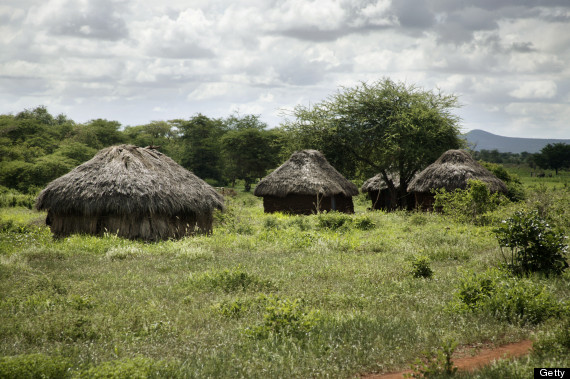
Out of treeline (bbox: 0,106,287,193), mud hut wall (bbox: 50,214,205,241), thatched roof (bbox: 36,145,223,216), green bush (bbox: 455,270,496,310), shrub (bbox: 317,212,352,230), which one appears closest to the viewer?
green bush (bbox: 455,270,496,310)

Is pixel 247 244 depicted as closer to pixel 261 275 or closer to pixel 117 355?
pixel 261 275

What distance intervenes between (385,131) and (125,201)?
17.6 meters

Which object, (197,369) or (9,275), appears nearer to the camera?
(197,369)

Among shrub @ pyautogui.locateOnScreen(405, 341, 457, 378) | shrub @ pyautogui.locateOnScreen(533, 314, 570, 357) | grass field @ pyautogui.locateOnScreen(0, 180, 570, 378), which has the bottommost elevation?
grass field @ pyautogui.locateOnScreen(0, 180, 570, 378)

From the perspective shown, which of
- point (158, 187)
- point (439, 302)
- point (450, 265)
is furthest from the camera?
point (158, 187)

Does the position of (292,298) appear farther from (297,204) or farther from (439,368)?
(297,204)

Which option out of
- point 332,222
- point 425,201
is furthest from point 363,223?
point 425,201

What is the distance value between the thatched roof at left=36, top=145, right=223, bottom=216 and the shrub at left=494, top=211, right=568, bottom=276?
1052cm

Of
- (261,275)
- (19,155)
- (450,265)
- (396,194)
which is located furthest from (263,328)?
(19,155)

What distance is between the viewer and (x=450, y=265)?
10.3m

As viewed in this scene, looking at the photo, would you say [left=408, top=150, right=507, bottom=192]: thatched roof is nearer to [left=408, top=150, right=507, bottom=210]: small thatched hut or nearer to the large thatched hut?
[left=408, top=150, right=507, bottom=210]: small thatched hut

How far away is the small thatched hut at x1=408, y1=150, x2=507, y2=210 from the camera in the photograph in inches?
945

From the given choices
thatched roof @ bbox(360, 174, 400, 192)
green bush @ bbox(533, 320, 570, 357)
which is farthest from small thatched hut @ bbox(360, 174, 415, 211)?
green bush @ bbox(533, 320, 570, 357)

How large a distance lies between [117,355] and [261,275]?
420 cm
